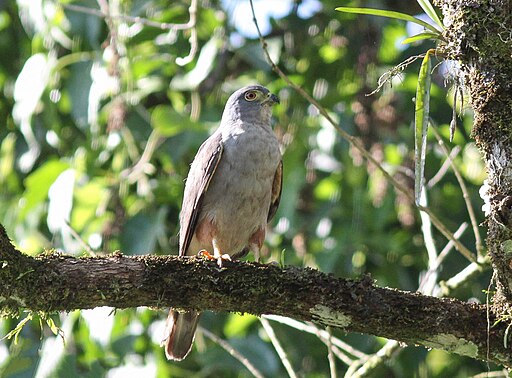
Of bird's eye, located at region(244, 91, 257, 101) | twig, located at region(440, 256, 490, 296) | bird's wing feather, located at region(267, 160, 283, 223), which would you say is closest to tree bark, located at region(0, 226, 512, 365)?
twig, located at region(440, 256, 490, 296)

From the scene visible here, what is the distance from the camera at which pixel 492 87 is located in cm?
291

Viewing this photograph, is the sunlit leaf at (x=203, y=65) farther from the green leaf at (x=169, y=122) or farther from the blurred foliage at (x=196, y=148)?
the green leaf at (x=169, y=122)

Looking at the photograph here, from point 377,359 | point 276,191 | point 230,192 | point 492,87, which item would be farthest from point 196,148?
point 492,87

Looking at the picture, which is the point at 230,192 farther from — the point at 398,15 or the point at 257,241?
the point at 398,15

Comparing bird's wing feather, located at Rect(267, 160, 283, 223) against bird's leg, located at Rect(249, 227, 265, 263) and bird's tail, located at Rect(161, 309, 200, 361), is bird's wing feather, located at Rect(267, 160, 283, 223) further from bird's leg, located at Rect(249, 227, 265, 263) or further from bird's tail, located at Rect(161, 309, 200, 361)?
bird's tail, located at Rect(161, 309, 200, 361)

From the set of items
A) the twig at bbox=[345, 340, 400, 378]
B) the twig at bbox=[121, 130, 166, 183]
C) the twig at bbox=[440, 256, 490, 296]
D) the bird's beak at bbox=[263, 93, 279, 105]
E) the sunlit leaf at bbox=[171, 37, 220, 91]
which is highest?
the sunlit leaf at bbox=[171, 37, 220, 91]

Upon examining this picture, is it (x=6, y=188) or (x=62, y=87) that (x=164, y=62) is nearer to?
(x=62, y=87)

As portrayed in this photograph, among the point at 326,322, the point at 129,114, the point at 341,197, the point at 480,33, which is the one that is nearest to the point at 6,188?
the point at 129,114

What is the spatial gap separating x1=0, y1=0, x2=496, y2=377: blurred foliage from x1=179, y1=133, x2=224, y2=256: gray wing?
473 millimetres

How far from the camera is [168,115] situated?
17.6 feet

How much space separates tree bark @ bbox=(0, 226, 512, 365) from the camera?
3.08 metres

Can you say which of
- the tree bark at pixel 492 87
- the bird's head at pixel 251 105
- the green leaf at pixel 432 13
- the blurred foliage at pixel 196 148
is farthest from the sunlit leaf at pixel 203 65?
the tree bark at pixel 492 87

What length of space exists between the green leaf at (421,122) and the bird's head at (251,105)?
7.21 ft

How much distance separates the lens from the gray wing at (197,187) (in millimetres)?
4848
